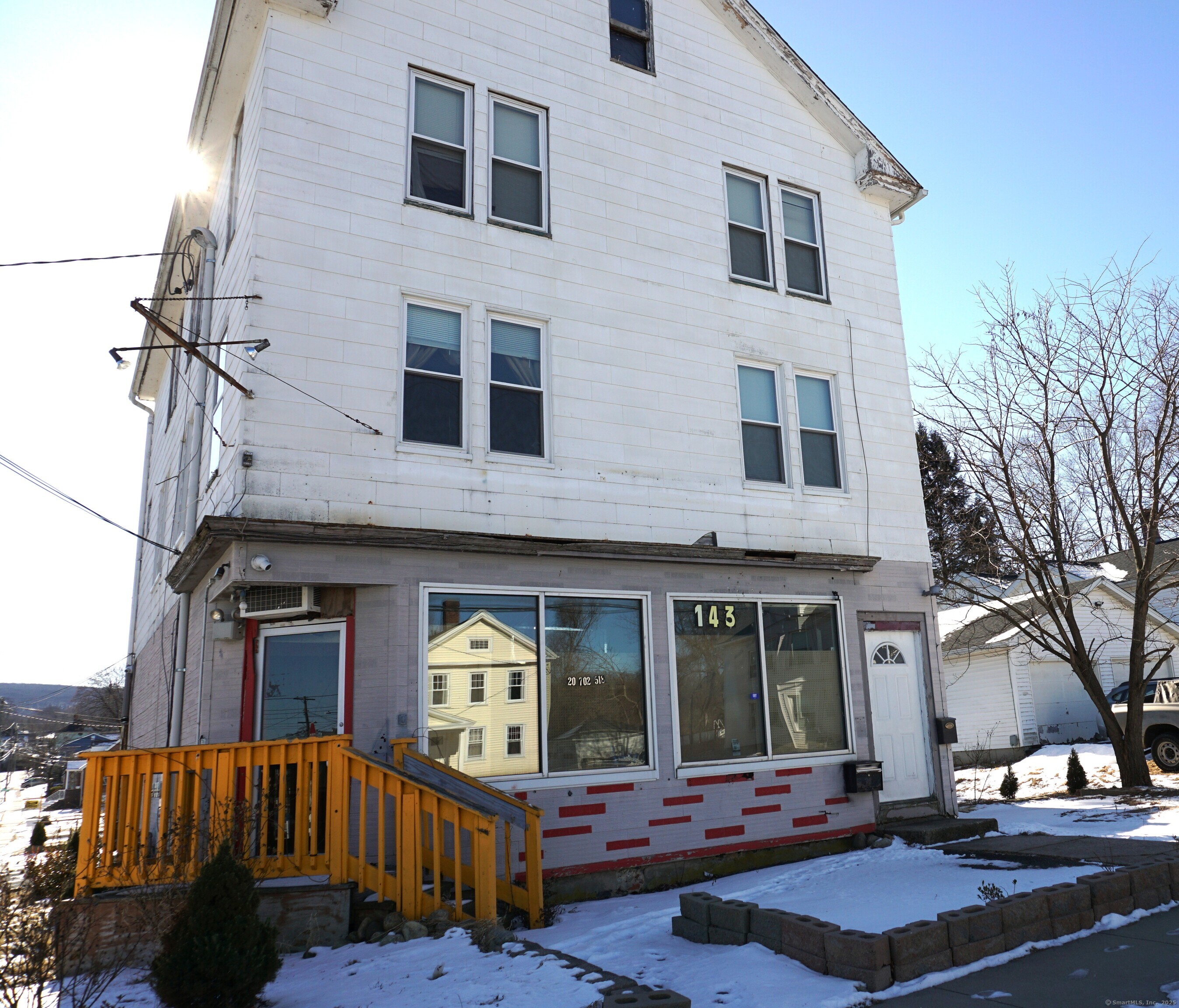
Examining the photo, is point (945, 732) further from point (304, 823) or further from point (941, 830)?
point (304, 823)

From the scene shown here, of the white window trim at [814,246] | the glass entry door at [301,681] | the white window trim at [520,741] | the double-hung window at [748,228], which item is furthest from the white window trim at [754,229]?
the glass entry door at [301,681]

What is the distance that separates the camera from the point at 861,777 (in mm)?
10938

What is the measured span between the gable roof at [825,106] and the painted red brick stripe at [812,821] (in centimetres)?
888

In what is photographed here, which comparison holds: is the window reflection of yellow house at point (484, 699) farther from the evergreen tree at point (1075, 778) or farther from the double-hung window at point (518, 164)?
the evergreen tree at point (1075, 778)

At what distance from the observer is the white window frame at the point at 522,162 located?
10391 millimetres

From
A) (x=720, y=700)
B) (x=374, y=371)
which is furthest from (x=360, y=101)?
(x=720, y=700)

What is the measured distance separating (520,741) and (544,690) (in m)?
0.57

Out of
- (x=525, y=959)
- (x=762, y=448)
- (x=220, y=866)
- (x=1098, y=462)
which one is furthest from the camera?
(x=1098, y=462)

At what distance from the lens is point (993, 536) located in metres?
18.3

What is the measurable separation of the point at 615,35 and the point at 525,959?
1116 centimetres

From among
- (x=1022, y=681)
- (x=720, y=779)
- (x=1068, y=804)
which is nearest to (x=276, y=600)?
(x=720, y=779)

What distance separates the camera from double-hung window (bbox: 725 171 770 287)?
1224 centimetres

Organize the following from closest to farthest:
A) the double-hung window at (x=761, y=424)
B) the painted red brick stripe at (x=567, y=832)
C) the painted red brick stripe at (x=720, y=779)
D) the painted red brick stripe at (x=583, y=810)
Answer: the painted red brick stripe at (x=567, y=832) → the painted red brick stripe at (x=583, y=810) → the painted red brick stripe at (x=720, y=779) → the double-hung window at (x=761, y=424)

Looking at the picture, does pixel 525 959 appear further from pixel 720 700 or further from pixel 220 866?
pixel 720 700
